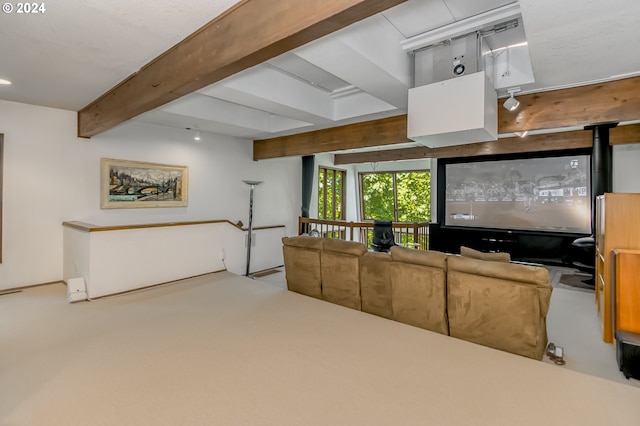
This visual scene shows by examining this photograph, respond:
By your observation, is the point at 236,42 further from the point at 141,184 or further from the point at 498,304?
the point at 141,184

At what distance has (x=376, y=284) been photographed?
342 centimetres

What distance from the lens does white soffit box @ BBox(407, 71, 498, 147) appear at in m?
2.76

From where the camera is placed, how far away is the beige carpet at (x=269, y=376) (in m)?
1.81

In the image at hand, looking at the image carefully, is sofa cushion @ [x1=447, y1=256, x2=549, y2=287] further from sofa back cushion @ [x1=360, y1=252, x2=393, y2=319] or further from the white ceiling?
the white ceiling

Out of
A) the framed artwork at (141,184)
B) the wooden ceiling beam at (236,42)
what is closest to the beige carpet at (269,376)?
the framed artwork at (141,184)

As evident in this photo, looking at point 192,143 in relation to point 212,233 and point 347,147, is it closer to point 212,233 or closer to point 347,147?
point 212,233

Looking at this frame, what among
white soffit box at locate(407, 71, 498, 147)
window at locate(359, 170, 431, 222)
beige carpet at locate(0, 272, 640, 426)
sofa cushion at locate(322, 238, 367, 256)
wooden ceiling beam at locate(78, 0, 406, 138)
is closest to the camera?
wooden ceiling beam at locate(78, 0, 406, 138)

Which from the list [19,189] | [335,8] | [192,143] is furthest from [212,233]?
[335,8]

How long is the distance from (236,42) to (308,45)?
0.62 metres

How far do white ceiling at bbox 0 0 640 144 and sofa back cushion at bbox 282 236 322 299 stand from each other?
1796mm

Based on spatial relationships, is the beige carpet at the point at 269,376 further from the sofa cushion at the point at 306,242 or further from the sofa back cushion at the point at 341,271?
the sofa cushion at the point at 306,242

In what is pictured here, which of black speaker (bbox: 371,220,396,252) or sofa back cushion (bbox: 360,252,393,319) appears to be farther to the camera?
black speaker (bbox: 371,220,396,252)

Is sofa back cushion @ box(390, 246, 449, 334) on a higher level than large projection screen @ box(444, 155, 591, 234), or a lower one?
lower

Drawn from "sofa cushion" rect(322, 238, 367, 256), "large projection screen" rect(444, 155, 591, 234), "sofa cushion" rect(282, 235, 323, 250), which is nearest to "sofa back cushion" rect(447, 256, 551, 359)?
"sofa cushion" rect(322, 238, 367, 256)
